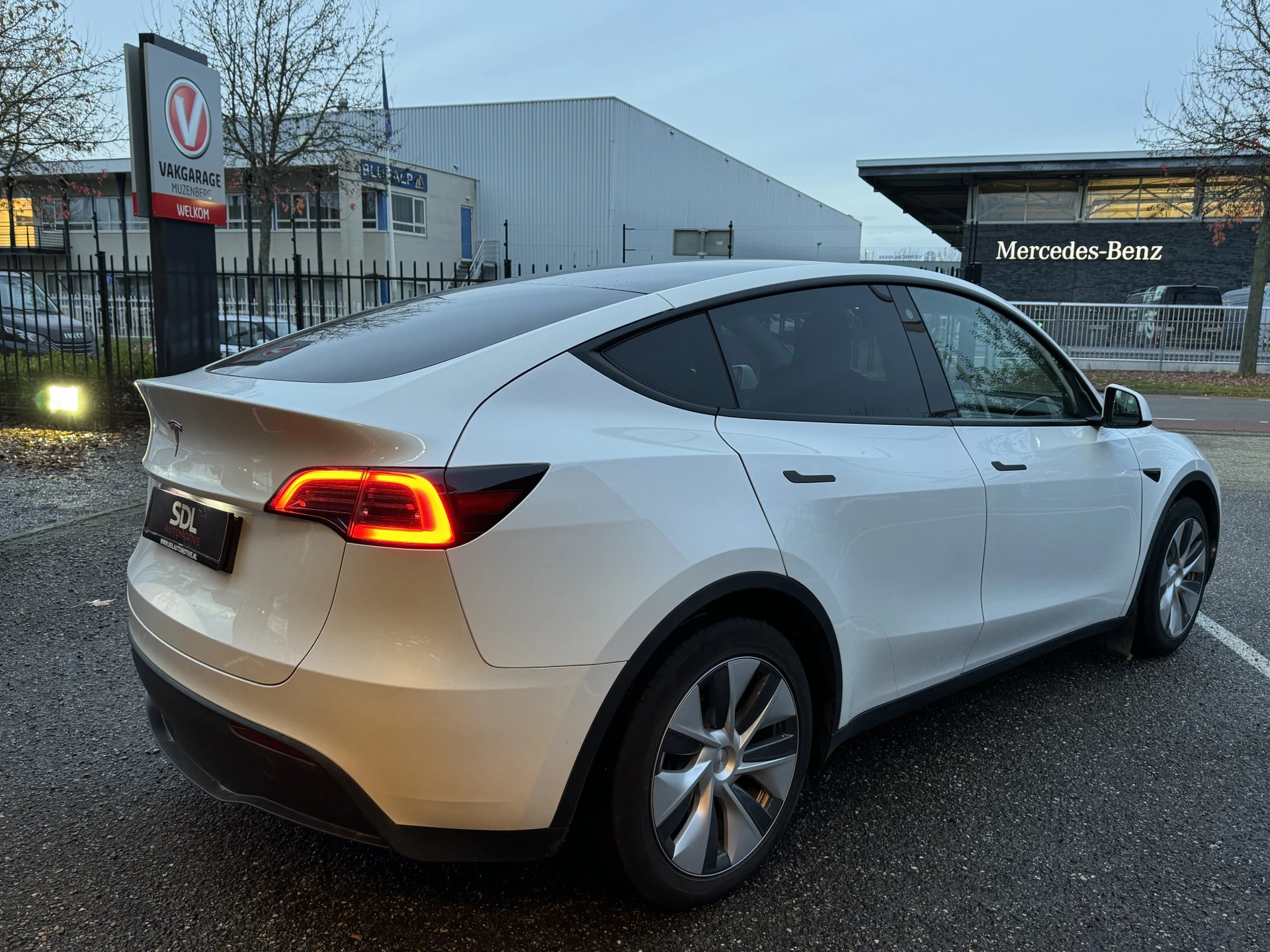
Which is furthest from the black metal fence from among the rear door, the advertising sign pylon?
the rear door

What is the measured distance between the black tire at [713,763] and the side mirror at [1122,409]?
189 centimetres

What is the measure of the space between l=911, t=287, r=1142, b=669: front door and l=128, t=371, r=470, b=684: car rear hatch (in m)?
1.86

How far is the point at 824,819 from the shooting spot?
2.86m

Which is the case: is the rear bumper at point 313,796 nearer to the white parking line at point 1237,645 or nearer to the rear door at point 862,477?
the rear door at point 862,477

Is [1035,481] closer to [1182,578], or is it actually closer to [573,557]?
[1182,578]

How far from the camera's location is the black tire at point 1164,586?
395 centimetres

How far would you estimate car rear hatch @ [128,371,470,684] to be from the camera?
6.44 feet

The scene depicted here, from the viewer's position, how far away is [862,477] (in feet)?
8.55

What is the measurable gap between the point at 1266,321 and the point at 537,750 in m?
24.6

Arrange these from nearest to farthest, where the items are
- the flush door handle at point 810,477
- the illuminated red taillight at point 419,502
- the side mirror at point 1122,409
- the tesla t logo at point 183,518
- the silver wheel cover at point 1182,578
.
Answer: the illuminated red taillight at point 419,502
the tesla t logo at point 183,518
the flush door handle at point 810,477
the side mirror at point 1122,409
the silver wheel cover at point 1182,578

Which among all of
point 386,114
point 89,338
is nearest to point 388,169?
point 386,114

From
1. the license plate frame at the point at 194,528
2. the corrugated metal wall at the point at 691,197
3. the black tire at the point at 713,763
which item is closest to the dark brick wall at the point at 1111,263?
the corrugated metal wall at the point at 691,197

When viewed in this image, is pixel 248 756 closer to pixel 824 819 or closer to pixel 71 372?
pixel 824 819

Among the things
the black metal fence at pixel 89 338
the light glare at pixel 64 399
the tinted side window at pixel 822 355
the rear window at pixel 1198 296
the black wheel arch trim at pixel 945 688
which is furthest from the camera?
the rear window at pixel 1198 296
